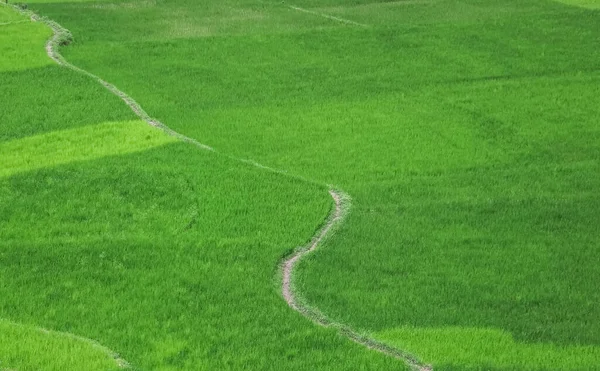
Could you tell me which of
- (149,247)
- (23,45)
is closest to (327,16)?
(23,45)

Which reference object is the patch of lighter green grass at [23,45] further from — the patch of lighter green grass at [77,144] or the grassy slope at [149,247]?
the patch of lighter green grass at [77,144]

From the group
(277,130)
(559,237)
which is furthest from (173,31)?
(559,237)

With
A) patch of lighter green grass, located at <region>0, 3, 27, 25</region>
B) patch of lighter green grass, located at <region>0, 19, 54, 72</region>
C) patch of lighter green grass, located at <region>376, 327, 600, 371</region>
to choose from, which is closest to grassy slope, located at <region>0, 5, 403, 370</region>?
patch of lighter green grass, located at <region>376, 327, 600, 371</region>

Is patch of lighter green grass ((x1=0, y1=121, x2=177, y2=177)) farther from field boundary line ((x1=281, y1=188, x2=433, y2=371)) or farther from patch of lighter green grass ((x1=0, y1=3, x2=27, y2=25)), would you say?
patch of lighter green grass ((x1=0, y1=3, x2=27, y2=25))

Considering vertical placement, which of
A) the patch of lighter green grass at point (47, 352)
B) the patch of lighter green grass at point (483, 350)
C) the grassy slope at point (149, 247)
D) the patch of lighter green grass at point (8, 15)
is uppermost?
the patch of lighter green grass at point (483, 350)

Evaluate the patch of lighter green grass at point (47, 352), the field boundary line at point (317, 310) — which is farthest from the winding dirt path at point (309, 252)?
the patch of lighter green grass at point (47, 352)

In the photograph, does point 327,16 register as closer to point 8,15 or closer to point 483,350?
point 8,15
